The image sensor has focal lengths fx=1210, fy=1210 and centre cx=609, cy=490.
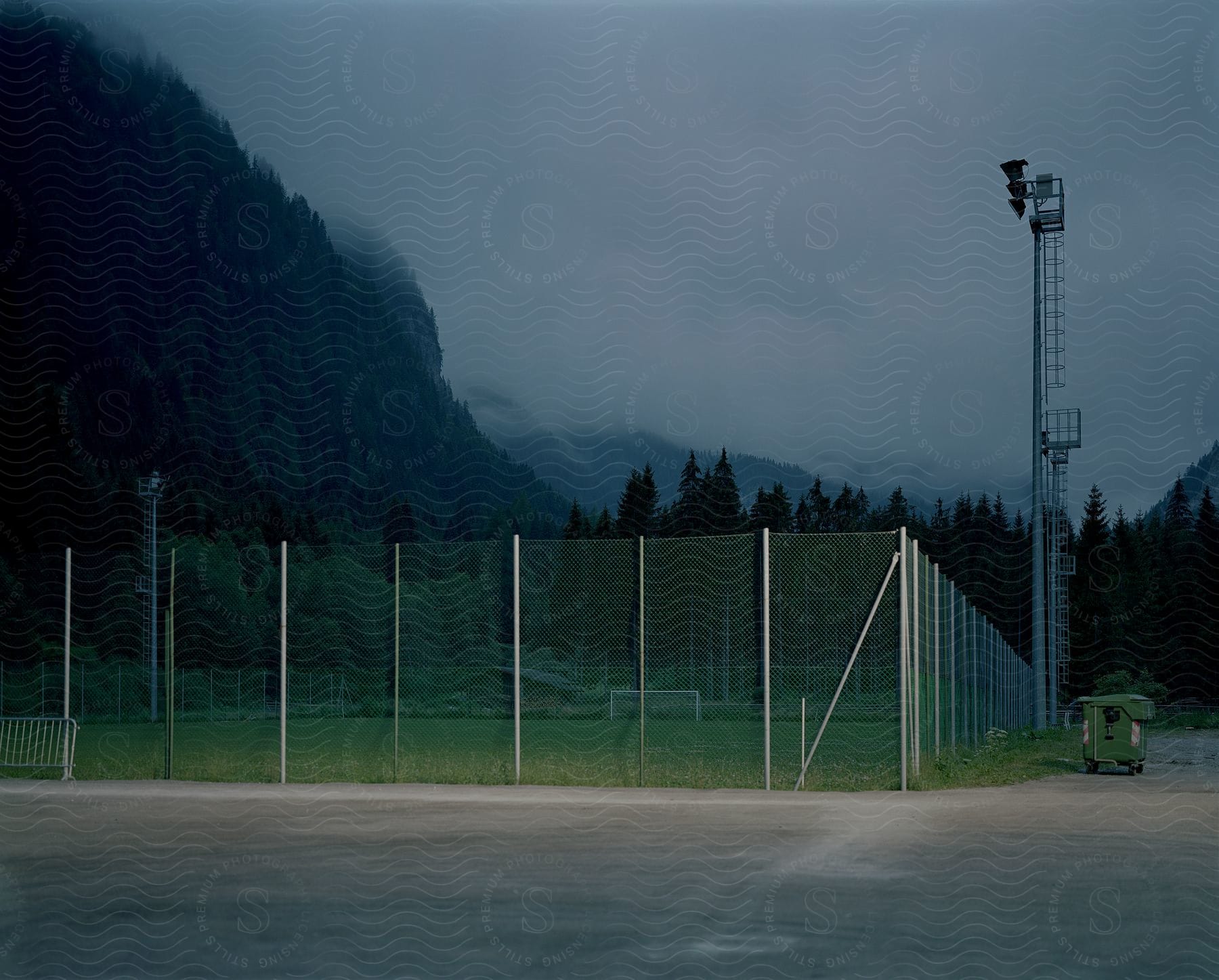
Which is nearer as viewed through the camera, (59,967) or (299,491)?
(59,967)

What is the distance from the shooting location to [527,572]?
19031 mm

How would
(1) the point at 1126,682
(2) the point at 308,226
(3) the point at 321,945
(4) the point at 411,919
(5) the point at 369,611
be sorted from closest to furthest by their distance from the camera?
(3) the point at 321,945, (4) the point at 411,919, (5) the point at 369,611, (1) the point at 1126,682, (2) the point at 308,226

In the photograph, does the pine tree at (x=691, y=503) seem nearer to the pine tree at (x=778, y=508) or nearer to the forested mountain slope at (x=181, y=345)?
the pine tree at (x=778, y=508)

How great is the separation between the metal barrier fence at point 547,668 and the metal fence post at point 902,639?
3 cm

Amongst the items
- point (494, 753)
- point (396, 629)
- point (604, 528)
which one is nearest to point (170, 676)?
point (396, 629)

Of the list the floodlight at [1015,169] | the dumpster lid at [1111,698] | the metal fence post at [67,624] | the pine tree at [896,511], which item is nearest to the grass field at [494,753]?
the metal fence post at [67,624]

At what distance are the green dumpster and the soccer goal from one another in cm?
693

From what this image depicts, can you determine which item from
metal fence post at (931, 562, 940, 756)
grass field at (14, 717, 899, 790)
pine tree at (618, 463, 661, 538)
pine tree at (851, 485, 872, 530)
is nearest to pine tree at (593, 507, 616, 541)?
pine tree at (618, 463, 661, 538)

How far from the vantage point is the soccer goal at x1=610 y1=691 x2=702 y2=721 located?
20797 millimetres

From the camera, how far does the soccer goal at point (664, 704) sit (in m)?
20.8

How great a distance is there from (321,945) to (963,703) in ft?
46.6

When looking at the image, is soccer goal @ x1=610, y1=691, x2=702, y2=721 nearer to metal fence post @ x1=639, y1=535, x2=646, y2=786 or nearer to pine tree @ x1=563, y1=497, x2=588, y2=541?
metal fence post @ x1=639, y1=535, x2=646, y2=786

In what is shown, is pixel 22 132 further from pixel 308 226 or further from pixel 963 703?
pixel 963 703

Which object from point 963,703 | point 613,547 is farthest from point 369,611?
point 963,703
